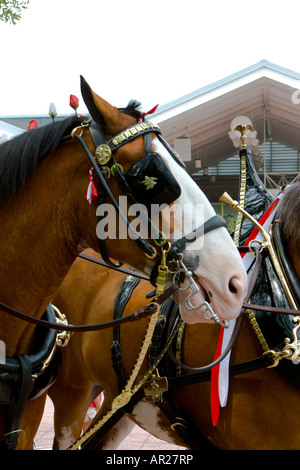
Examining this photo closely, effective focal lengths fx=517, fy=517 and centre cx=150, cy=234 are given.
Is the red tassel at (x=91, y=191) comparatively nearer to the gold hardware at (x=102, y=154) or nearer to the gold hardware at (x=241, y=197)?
the gold hardware at (x=102, y=154)

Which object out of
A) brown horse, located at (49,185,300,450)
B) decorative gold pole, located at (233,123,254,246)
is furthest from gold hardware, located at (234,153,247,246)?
brown horse, located at (49,185,300,450)

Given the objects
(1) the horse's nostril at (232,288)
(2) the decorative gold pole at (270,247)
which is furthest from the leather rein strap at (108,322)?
(2) the decorative gold pole at (270,247)

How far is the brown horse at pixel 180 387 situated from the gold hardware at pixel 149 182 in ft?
2.93

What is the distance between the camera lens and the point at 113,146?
163 centimetres

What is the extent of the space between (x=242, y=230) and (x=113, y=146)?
996 mm

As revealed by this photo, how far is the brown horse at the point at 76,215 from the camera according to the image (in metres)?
1.58

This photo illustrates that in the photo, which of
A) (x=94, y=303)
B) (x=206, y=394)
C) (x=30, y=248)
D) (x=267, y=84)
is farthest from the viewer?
(x=267, y=84)

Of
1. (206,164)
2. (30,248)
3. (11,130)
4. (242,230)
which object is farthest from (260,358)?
(206,164)

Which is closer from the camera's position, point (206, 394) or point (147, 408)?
point (206, 394)

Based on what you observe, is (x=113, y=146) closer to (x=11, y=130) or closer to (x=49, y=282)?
(x=49, y=282)

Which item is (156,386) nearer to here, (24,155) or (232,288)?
(232,288)

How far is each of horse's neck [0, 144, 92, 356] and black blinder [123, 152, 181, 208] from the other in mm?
192

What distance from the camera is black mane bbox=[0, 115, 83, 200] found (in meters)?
1.69

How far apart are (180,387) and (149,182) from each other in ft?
3.68
